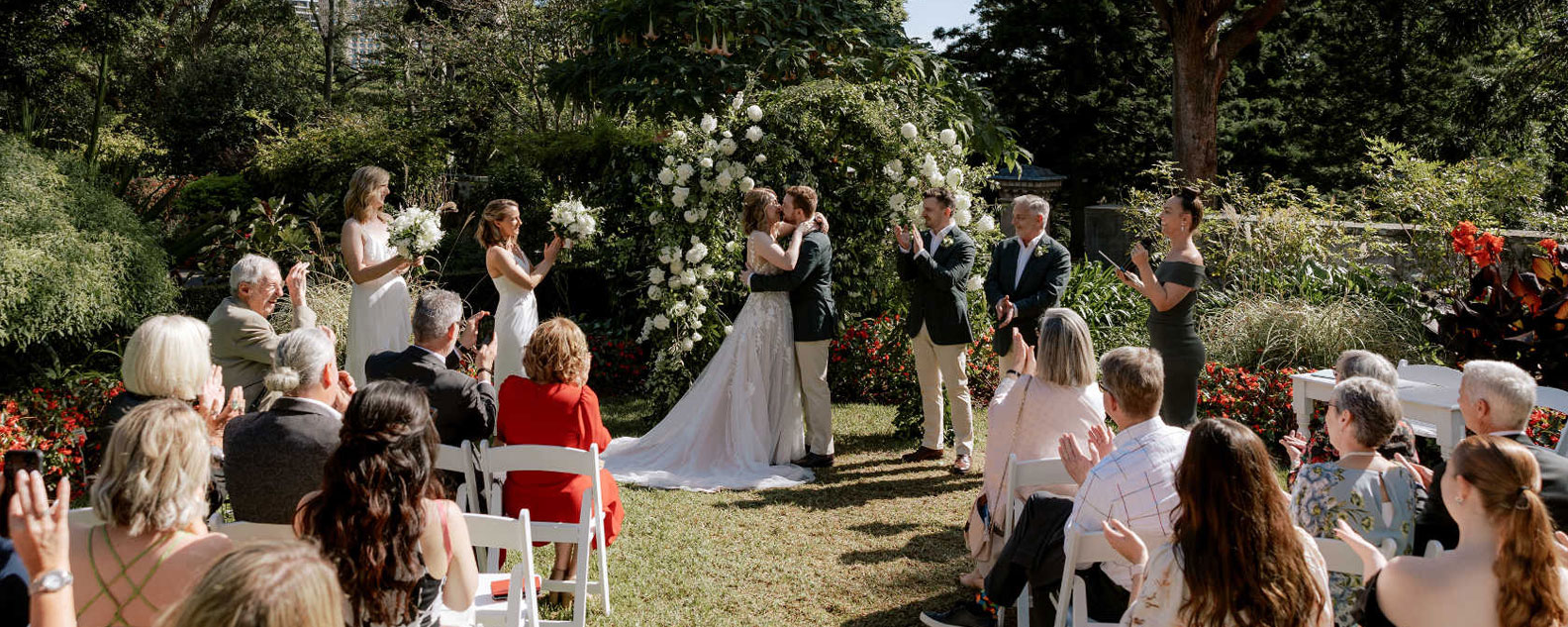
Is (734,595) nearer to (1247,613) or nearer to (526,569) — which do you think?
(526,569)

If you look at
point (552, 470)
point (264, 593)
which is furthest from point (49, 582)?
point (552, 470)

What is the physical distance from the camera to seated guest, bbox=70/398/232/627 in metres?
2.46

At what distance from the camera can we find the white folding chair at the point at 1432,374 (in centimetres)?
529

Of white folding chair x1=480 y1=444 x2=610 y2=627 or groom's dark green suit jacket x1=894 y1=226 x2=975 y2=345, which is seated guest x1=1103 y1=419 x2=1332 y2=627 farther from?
groom's dark green suit jacket x1=894 y1=226 x2=975 y2=345

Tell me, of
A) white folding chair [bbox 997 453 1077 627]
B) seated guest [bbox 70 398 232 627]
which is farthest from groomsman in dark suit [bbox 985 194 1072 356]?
seated guest [bbox 70 398 232 627]

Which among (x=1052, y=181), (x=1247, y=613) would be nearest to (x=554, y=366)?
(x=1247, y=613)

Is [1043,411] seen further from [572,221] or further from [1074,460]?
[572,221]

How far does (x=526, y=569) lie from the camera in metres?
3.41

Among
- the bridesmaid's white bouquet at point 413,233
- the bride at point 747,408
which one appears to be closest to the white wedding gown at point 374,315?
the bridesmaid's white bouquet at point 413,233

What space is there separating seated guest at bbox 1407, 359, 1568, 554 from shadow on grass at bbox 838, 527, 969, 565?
234 cm

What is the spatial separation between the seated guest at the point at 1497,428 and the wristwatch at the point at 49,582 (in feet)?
11.7

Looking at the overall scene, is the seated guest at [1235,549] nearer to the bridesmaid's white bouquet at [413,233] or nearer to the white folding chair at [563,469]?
the white folding chair at [563,469]

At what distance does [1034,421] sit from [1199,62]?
10270 millimetres

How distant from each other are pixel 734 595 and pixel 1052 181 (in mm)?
14555
